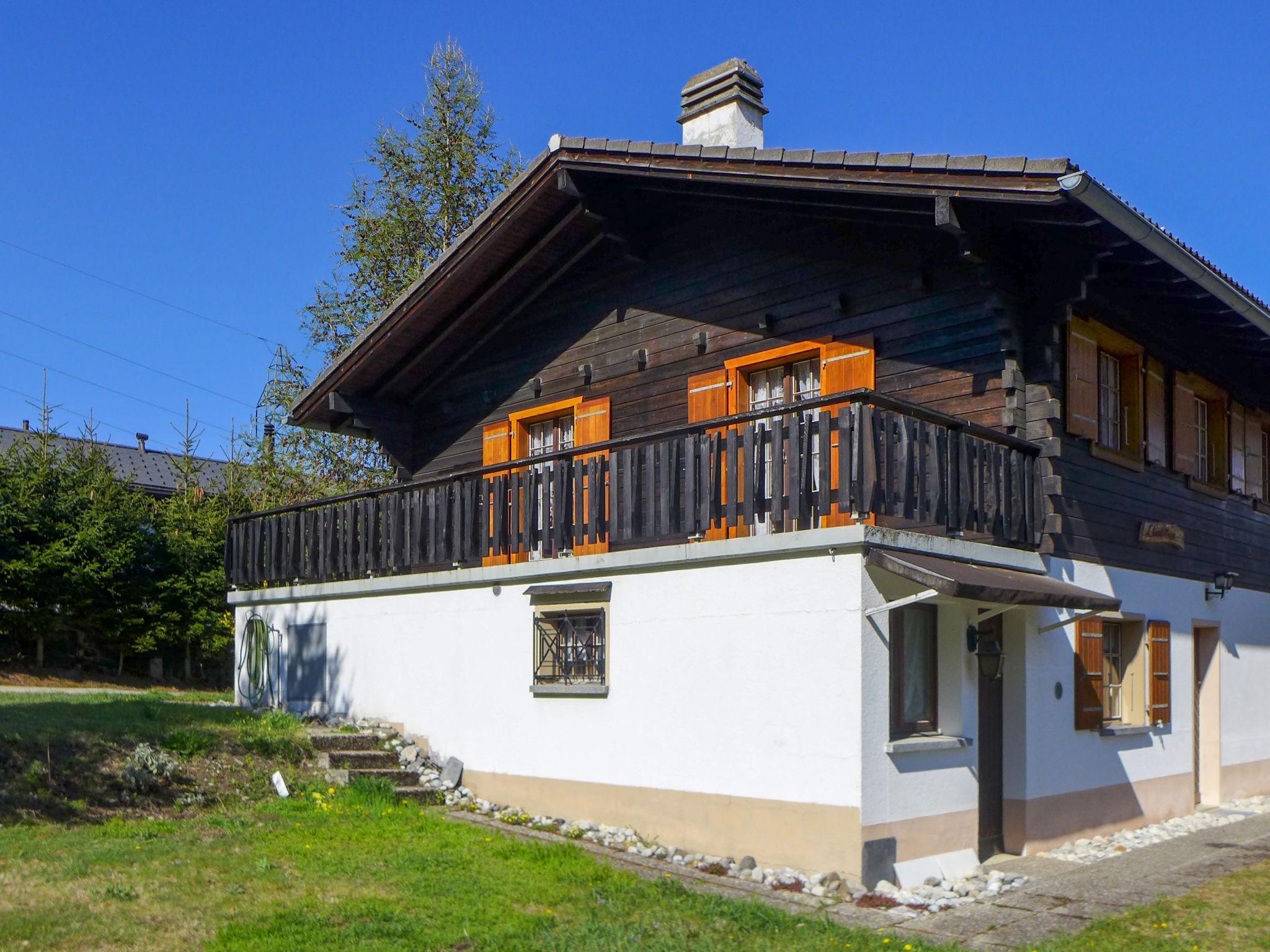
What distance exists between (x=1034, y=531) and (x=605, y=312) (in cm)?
536

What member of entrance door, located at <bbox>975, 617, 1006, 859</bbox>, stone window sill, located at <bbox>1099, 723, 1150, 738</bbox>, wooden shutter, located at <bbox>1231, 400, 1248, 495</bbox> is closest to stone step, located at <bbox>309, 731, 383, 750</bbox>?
entrance door, located at <bbox>975, 617, 1006, 859</bbox>

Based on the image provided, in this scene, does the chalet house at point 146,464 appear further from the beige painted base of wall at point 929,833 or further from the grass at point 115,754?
the beige painted base of wall at point 929,833

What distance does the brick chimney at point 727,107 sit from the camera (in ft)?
42.9

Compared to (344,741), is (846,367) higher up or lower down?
higher up

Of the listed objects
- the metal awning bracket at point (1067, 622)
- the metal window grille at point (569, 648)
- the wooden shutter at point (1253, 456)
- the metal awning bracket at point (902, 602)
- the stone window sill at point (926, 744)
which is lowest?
the stone window sill at point (926, 744)

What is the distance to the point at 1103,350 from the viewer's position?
1166 centimetres

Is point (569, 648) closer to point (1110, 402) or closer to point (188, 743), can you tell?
point (188, 743)

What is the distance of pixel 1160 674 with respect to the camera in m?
12.1

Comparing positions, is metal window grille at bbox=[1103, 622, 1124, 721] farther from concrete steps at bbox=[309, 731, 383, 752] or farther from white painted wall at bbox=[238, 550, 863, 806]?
concrete steps at bbox=[309, 731, 383, 752]

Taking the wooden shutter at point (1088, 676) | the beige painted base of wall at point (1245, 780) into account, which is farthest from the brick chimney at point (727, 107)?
the beige painted base of wall at point (1245, 780)

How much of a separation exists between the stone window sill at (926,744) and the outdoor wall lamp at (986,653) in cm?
61

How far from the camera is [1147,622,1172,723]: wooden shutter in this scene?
11977 mm

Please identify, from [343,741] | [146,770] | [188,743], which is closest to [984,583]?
[343,741]

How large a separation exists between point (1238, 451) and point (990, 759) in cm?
648
